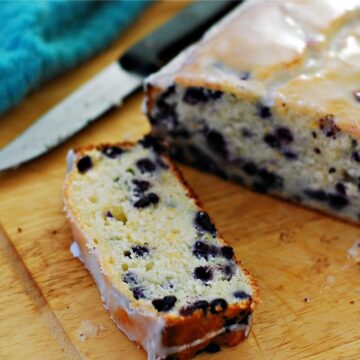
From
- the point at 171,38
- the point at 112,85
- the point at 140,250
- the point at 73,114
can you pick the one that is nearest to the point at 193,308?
the point at 140,250

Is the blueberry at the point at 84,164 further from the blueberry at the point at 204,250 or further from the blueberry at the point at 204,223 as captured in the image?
the blueberry at the point at 204,250

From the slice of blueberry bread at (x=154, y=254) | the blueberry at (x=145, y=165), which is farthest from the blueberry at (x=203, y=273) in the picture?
the blueberry at (x=145, y=165)

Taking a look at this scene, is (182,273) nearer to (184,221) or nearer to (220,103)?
(184,221)

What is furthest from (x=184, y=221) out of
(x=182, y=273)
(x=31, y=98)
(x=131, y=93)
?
(x=31, y=98)

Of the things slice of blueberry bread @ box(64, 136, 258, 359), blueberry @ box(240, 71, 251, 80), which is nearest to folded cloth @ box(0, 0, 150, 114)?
slice of blueberry bread @ box(64, 136, 258, 359)

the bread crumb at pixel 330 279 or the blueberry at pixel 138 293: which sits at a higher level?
the blueberry at pixel 138 293

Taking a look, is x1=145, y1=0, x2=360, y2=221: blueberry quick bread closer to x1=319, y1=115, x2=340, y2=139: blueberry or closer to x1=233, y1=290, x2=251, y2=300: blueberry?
x1=319, y1=115, x2=340, y2=139: blueberry
